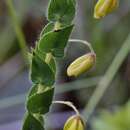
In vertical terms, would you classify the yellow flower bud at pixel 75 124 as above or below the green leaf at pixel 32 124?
below

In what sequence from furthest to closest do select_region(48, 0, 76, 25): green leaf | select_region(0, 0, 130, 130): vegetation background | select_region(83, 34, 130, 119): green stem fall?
select_region(0, 0, 130, 130): vegetation background
select_region(83, 34, 130, 119): green stem
select_region(48, 0, 76, 25): green leaf

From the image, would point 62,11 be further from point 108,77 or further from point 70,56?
point 70,56

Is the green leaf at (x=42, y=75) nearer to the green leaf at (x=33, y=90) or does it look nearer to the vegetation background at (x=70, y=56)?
the green leaf at (x=33, y=90)

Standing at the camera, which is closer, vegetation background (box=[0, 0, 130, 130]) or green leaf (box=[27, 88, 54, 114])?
green leaf (box=[27, 88, 54, 114])

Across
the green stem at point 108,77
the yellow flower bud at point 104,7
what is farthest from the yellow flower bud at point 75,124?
the green stem at point 108,77

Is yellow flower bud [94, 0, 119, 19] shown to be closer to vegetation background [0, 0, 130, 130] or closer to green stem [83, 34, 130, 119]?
green stem [83, 34, 130, 119]

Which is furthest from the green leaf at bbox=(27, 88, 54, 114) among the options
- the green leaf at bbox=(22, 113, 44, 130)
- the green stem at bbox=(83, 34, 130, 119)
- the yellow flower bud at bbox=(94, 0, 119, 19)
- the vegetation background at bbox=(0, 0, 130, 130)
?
the vegetation background at bbox=(0, 0, 130, 130)
